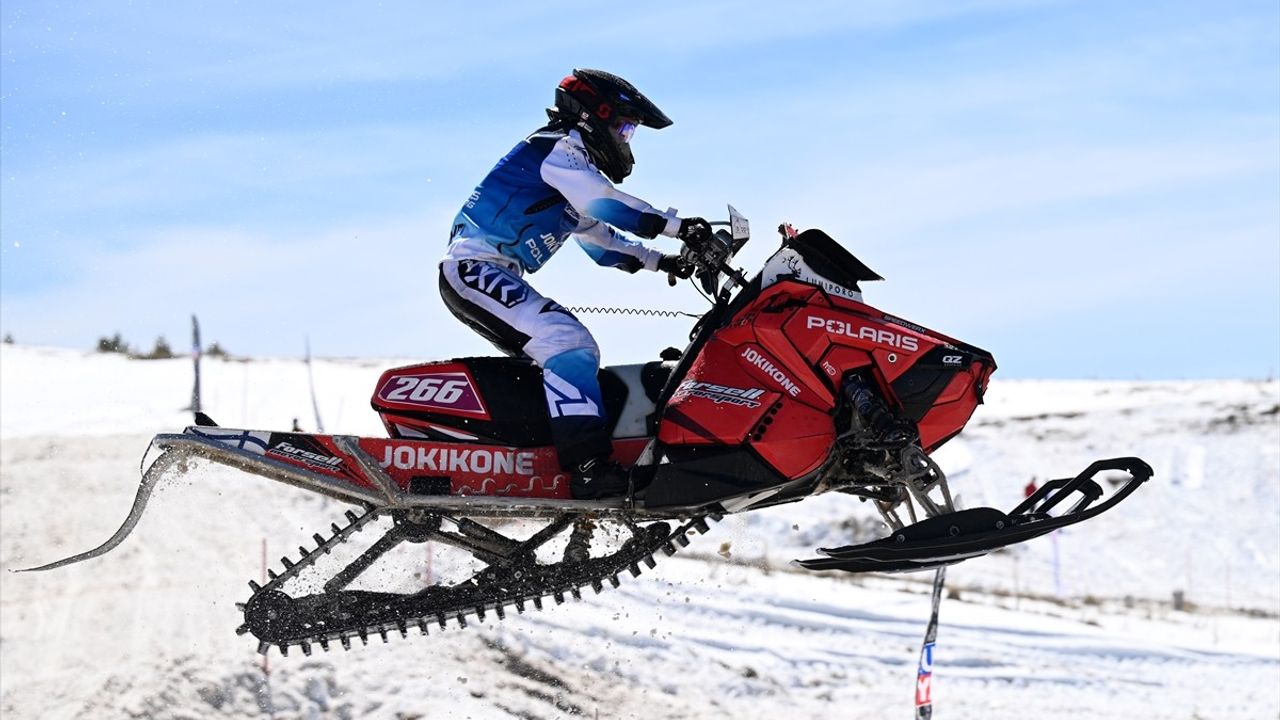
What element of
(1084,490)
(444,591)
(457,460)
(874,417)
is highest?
(874,417)

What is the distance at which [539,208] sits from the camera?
21.4 feet

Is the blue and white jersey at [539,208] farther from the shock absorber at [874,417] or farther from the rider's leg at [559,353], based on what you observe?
the shock absorber at [874,417]

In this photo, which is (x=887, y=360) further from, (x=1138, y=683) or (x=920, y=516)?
(x=1138, y=683)

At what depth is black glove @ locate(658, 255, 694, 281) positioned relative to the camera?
22.7ft

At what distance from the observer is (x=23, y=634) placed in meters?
10.8

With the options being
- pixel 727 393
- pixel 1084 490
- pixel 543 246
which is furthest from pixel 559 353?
pixel 1084 490

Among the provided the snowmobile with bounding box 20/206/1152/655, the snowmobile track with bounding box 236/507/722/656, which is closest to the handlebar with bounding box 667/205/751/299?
the snowmobile with bounding box 20/206/1152/655

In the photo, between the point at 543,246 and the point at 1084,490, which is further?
the point at 543,246

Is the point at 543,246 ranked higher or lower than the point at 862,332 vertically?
higher

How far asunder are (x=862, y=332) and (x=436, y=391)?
2019mm

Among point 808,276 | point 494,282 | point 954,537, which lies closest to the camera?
point 954,537

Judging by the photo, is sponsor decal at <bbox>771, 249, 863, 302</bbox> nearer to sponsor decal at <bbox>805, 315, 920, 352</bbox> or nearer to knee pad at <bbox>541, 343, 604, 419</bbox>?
sponsor decal at <bbox>805, 315, 920, 352</bbox>

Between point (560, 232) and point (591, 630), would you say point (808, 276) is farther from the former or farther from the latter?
point (591, 630)

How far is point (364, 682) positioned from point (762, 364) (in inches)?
193
